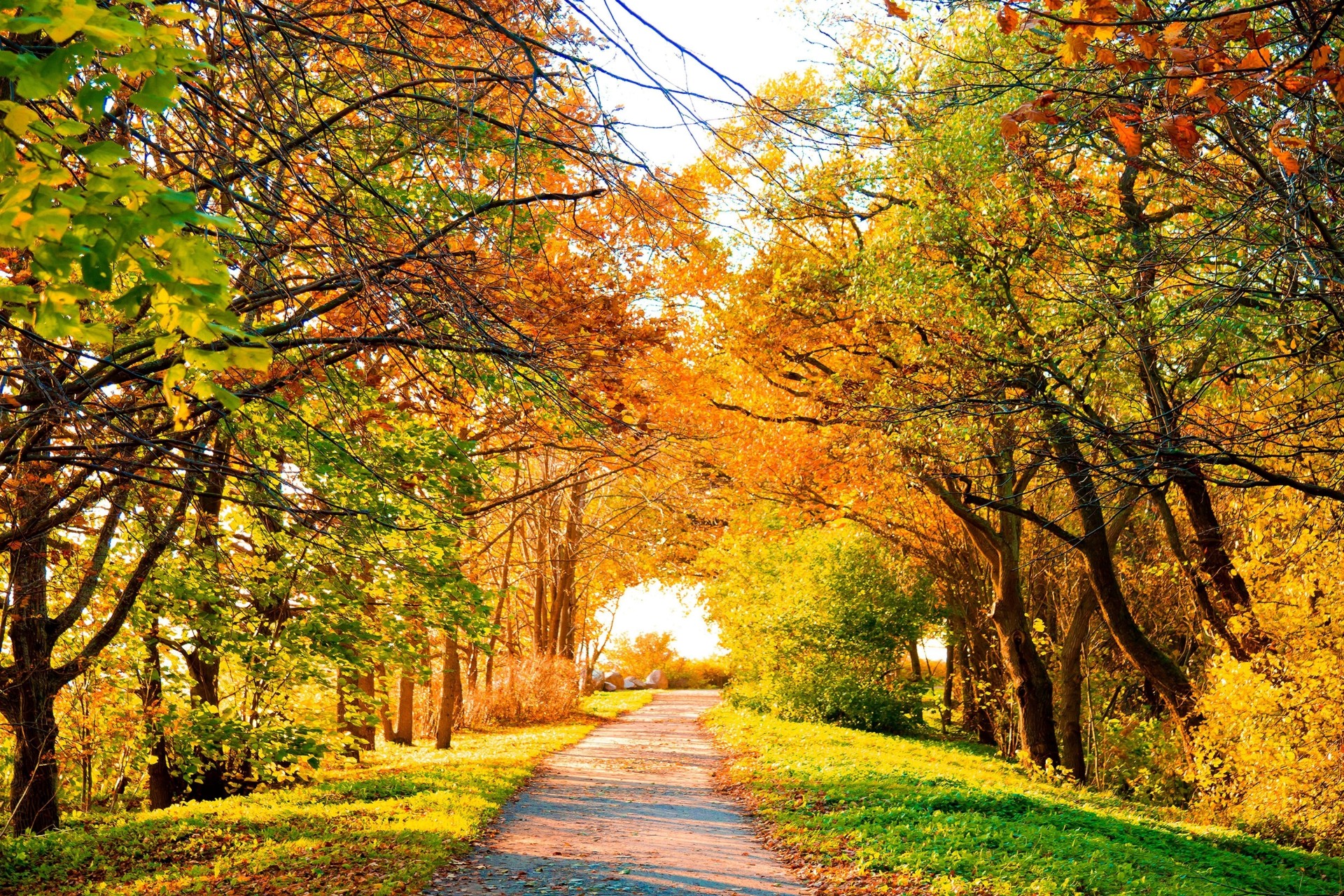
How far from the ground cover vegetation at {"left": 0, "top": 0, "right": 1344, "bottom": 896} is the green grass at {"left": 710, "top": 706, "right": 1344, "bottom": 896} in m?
0.12

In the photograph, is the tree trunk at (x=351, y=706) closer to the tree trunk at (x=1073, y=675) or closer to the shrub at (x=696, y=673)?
the tree trunk at (x=1073, y=675)

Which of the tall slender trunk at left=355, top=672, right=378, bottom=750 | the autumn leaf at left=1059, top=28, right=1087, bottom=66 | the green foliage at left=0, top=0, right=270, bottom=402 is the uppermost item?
the autumn leaf at left=1059, top=28, right=1087, bottom=66

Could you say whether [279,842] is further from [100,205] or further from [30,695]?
[100,205]

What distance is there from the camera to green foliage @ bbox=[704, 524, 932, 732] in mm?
22125

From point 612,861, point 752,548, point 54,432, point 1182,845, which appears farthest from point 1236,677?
point 752,548

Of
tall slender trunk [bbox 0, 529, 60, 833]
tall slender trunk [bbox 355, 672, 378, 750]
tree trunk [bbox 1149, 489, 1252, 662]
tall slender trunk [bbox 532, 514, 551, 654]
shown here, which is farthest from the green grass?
tall slender trunk [bbox 532, 514, 551, 654]

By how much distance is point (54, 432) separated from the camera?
6.13 meters

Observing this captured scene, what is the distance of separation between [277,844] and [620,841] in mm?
3179

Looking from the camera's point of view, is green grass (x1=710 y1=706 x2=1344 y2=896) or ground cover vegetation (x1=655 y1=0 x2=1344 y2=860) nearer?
ground cover vegetation (x1=655 y1=0 x2=1344 y2=860)

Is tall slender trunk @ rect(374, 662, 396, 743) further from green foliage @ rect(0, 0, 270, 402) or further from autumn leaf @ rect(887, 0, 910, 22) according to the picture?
autumn leaf @ rect(887, 0, 910, 22)

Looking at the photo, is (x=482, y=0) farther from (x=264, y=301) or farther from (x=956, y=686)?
(x=956, y=686)

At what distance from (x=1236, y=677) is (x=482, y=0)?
11.9 meters

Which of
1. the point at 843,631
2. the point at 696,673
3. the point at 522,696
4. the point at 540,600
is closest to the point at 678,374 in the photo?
the point at 843,631

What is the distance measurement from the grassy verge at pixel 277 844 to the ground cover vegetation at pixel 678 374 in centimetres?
21
